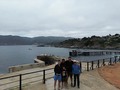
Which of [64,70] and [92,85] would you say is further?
[92,85]

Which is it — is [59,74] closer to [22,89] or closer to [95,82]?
[22,89]

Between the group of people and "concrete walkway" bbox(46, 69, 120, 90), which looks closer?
the group of people

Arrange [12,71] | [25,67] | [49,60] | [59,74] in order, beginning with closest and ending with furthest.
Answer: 1. [59,74]
2. [12,71]
3. [25,67]
4. [49,60]

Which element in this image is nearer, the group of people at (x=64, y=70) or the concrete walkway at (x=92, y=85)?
the group of people at (x=64, y=70)

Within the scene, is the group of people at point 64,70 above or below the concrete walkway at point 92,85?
above

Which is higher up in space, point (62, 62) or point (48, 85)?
point (62, 62)

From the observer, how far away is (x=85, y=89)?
13844 mm

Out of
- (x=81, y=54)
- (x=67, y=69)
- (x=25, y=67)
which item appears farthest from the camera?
(x=81, y=54)

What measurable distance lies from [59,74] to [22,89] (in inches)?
109

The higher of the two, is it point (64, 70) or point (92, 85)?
point (64, 70)

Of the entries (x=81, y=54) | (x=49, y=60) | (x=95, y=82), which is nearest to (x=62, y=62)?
(x=95, y=82)

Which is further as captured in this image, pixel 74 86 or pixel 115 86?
pixel 115 86

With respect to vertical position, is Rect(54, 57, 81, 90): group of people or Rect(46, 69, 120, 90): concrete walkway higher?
Rect(54, 57, 81, 90): group of people

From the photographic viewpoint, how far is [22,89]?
13.3m
